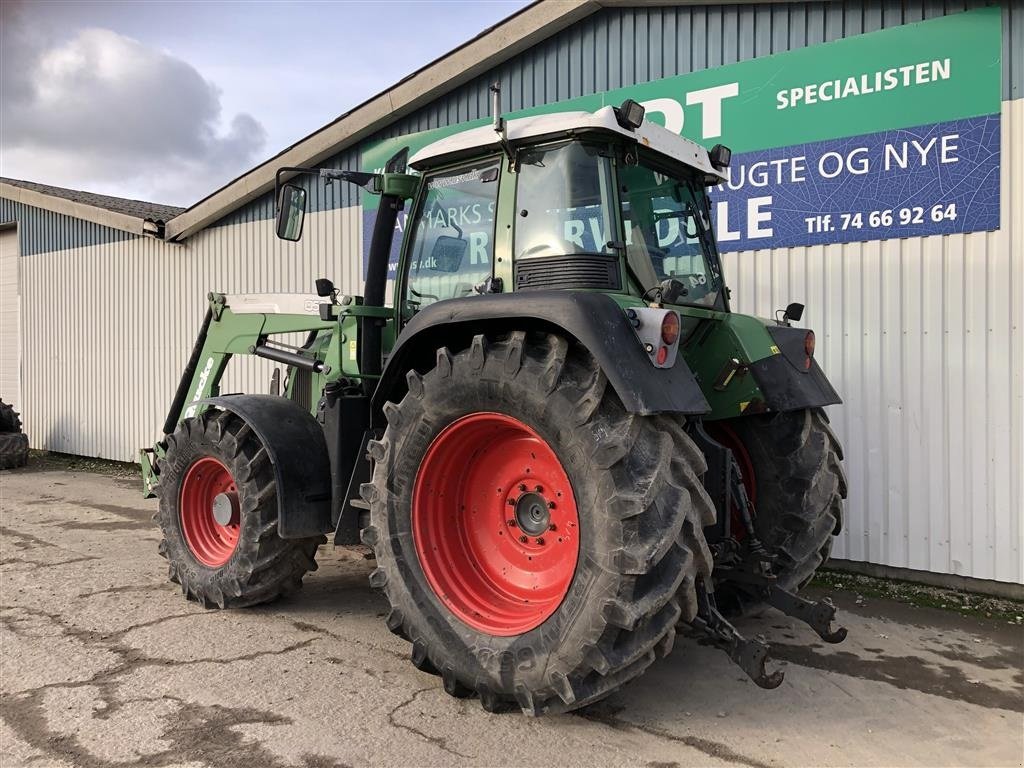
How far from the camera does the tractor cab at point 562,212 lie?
3893 millimetres

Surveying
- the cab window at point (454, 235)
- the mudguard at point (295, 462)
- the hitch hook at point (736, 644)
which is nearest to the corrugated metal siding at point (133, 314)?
the mudguard at point (295, 462)

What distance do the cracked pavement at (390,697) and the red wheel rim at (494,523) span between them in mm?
484

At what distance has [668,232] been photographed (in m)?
4.56

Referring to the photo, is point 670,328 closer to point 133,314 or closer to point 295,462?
point 295,462

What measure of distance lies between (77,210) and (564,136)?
464 inches

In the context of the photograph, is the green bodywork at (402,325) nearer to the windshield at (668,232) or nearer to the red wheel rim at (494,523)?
the windshield at (668,232)

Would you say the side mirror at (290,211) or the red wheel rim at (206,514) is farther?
the red wheel rim at (206,514)

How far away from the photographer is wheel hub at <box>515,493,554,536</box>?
3.75m

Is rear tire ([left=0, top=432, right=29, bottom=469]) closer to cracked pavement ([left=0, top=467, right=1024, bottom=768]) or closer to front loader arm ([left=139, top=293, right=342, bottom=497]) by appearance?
front loader arm ([left=139, top=293, right=342, bottom=497])

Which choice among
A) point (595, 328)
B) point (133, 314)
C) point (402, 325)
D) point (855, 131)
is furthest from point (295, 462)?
point (133, 314)

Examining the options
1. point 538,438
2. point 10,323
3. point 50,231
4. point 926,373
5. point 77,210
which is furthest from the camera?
point 10,323

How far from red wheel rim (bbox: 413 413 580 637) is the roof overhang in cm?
952

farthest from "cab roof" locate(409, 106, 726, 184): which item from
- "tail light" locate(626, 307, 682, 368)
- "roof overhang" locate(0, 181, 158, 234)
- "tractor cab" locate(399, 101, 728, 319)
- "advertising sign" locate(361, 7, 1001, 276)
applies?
"roof overhang" locate(0, 181, 158, 234)

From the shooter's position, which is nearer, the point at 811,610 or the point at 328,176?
the point at 811,610
